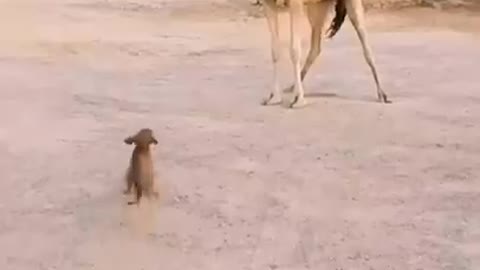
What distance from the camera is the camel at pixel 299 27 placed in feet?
17.3

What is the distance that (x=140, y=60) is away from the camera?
6504 millimetres

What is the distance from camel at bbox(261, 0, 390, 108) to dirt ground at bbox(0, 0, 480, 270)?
119mm

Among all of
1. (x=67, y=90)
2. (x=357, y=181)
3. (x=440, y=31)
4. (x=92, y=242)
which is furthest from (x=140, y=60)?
(x=92, y=242)

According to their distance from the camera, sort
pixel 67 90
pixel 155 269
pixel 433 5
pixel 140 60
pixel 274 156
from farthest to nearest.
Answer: pixel 433 5 → pixel 140 60 → pixel 67 90 → pixel 274 156 → pixel 155 269

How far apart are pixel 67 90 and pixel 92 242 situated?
2.33m

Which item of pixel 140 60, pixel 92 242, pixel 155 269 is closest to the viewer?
pixel 155 269

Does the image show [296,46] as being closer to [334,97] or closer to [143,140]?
[334,97]

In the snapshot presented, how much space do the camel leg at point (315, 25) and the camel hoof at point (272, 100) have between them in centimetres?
18

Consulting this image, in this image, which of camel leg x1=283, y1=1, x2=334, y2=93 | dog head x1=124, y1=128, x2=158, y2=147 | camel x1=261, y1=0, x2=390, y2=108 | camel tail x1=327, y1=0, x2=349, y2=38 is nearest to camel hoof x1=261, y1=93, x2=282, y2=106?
camel x1=261, y1=0, x2=390, y2=108

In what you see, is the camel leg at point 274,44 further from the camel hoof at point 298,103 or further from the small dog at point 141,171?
the small dog at point 141,171

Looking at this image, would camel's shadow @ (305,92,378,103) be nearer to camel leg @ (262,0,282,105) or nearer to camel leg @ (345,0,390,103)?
camel leg @ (345,0,390,103)

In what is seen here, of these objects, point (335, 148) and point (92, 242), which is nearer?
point (92, 242)

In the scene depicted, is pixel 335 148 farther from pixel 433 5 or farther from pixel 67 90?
pixel 433 5

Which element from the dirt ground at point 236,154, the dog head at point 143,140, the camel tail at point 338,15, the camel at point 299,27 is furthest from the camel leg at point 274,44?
the dog head at point 143,140
